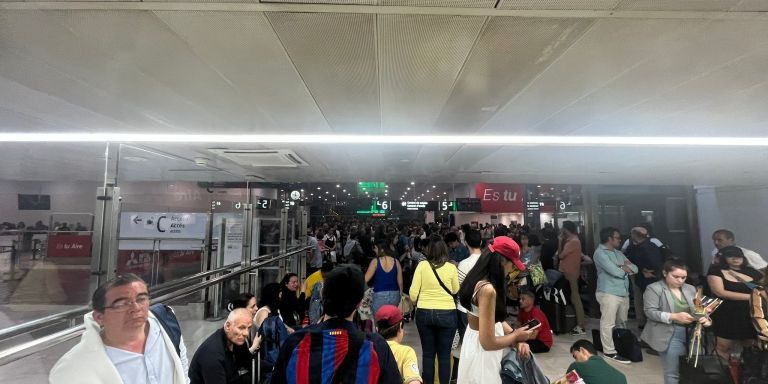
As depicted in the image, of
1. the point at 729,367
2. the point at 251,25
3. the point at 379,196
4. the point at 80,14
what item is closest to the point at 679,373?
the point at 729,367

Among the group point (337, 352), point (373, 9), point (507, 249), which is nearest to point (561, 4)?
point (373, 9)

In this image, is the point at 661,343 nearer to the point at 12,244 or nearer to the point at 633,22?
the point at 633,22

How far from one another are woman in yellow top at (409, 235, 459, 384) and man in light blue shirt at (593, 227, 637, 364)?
8.27ft

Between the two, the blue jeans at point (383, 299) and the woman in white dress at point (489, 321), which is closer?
the woman in white dress at point (489, 321)

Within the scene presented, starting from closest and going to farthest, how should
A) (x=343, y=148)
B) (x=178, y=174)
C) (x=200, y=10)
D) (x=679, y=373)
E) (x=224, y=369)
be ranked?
(x=200, y=10) < (x=224, y=369) < (x=679, y=373) < (x=343, y=148) < (x=178, y=174)

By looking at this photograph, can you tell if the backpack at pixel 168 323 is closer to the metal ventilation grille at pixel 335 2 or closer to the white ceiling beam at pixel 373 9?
the white ceiling beam at pixel 373 9

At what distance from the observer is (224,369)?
6.97 ft

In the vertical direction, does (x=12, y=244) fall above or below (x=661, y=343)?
above

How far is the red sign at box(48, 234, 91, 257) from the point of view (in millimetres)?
7346

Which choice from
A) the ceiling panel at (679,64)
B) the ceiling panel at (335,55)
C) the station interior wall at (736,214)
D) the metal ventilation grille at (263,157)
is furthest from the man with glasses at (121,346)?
the station interior wall at (736,214)

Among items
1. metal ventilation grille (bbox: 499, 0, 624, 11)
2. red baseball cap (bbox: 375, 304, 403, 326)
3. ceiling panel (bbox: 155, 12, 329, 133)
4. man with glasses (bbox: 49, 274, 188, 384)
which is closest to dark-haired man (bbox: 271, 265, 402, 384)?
man with glasses (bbox: 49, 274, 188, 384)

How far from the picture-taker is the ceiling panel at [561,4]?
54.6 inches

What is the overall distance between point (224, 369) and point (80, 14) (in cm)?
202

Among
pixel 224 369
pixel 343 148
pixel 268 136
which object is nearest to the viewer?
pixel 224 369
